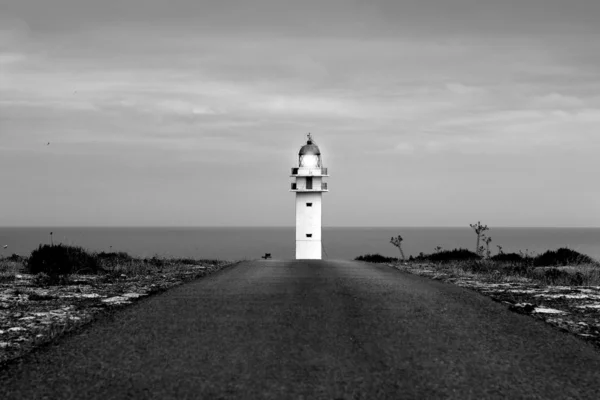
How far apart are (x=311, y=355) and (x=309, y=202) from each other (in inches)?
1677

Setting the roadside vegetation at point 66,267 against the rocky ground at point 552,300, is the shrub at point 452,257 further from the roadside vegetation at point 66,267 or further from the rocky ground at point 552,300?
the roadside vegetation at point 66,267

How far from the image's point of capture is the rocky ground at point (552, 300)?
9115 mm

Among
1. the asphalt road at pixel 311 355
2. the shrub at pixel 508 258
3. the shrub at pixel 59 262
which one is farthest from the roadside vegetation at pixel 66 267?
the shrub at pixel 508 258

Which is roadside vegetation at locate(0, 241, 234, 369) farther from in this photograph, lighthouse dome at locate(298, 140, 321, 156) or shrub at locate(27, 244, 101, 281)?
lighthouse dome at locate(298, 140, 321, 156)

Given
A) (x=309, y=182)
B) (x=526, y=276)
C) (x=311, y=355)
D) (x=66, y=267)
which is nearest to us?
(x=311, y=355)

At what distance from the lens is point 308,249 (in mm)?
48688

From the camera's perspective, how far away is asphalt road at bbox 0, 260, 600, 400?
557 cm

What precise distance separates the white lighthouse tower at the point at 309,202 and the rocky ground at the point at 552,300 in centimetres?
3136

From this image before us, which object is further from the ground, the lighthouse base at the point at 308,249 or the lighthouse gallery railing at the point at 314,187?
the lighthouse gallery railing at the point at 314,187

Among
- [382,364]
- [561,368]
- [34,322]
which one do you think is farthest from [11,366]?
[561,368]

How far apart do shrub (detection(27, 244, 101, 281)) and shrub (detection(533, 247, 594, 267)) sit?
56.2 feet

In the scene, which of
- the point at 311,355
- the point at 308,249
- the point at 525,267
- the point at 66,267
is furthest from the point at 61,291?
the point at 308,249

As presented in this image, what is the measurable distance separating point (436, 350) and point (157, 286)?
8423 mm

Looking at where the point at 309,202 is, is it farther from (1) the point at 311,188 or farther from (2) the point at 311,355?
(2) the point at 311,355
